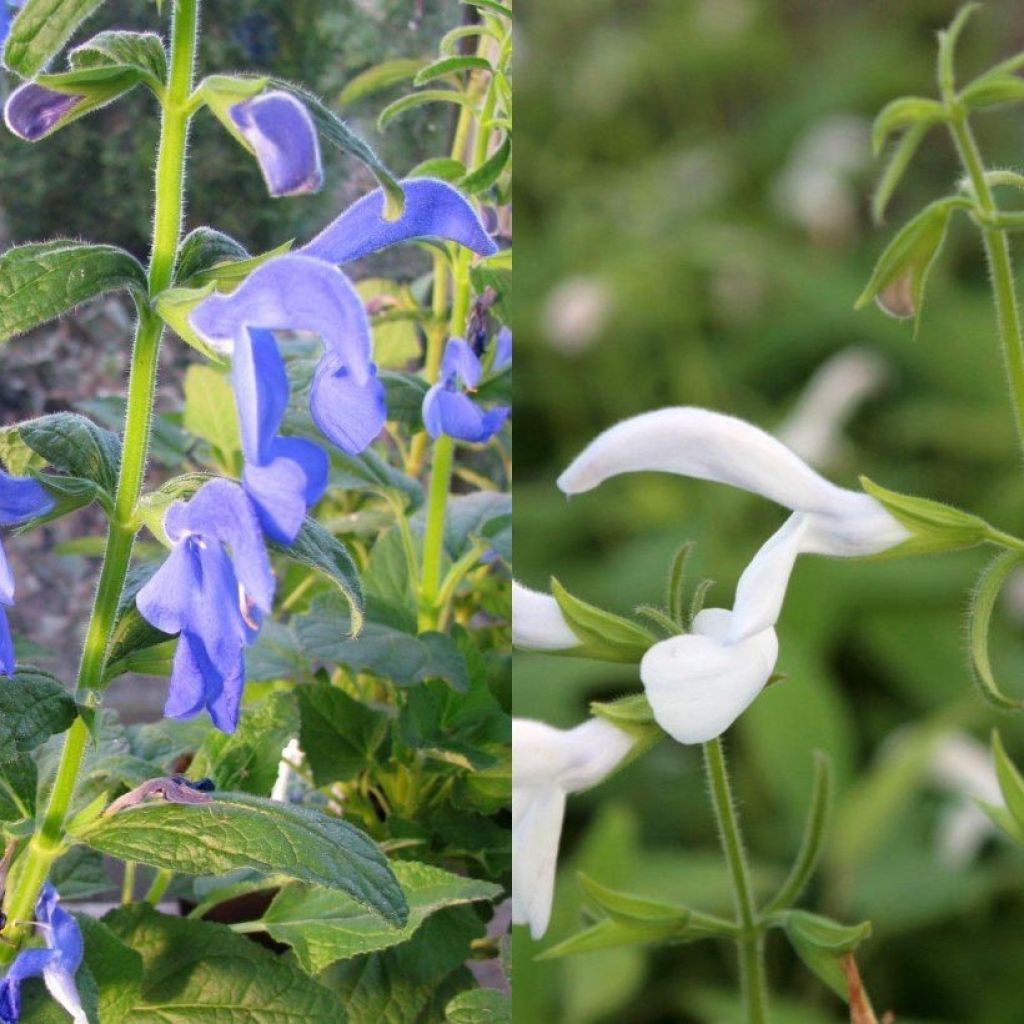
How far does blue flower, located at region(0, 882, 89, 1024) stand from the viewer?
0.50 metres

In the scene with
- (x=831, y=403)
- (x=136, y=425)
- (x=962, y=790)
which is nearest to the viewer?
(x=136, y=425)

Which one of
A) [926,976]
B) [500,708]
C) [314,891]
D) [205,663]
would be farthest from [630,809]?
[205,663]

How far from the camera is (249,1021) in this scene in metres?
0.55

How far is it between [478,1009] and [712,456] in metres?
0.27

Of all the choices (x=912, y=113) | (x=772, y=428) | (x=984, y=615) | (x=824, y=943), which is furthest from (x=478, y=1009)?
(x=772, y=428)

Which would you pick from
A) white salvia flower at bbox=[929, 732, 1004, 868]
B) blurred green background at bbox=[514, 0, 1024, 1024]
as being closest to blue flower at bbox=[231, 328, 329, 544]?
blurred green background at bbox=[514, 0, 1024, 1024]

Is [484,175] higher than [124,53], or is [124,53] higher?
[124,53]

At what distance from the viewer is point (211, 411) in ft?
2.39

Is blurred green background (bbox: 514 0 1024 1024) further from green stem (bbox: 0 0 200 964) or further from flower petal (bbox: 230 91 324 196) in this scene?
flower petal (bbox: 230 91 324 196)

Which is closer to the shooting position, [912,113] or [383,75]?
[912,113]

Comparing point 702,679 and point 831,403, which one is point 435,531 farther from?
point 831,403

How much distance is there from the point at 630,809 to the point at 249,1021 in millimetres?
475

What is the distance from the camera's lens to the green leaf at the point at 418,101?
65cm

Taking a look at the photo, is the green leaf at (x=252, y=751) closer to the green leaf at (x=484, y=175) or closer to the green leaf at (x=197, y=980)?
the green leaf at (x=197, y=980)
